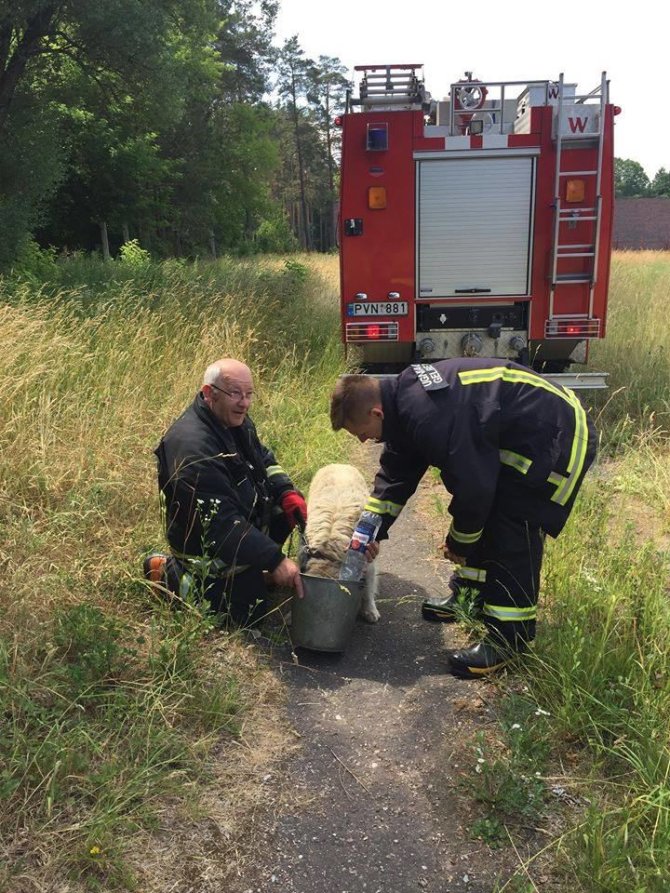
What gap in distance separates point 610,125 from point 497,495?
16.3 ft

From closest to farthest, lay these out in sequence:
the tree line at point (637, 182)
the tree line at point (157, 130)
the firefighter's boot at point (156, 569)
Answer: the firefighter's boot at point (156, 569), the tree line at point (157, 130), the tree line at point (637, 182)

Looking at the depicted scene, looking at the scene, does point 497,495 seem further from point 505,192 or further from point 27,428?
point 505,192

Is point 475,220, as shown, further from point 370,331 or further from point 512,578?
point 512,578

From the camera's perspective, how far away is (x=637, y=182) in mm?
84938

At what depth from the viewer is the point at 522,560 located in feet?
10.3

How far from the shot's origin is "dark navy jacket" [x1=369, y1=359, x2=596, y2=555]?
290cm

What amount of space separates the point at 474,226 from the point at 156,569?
16.6ft

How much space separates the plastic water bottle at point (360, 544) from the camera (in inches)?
133

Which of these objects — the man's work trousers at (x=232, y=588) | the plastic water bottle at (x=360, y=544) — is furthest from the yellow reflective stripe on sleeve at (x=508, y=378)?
the man's work trousers at (x=232, y=588)

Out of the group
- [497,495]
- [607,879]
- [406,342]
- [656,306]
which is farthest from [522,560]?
[656,306]

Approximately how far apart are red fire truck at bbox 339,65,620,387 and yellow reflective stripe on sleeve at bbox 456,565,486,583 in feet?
13.0

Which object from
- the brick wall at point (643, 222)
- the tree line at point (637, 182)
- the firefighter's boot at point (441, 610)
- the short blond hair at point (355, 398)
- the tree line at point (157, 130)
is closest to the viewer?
the short blond hair at point (355, 398)

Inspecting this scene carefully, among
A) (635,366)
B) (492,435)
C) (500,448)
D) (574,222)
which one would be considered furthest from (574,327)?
(492,435)

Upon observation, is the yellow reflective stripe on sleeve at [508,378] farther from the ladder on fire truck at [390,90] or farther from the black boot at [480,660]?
the ladder on fire truck at [390,90]
